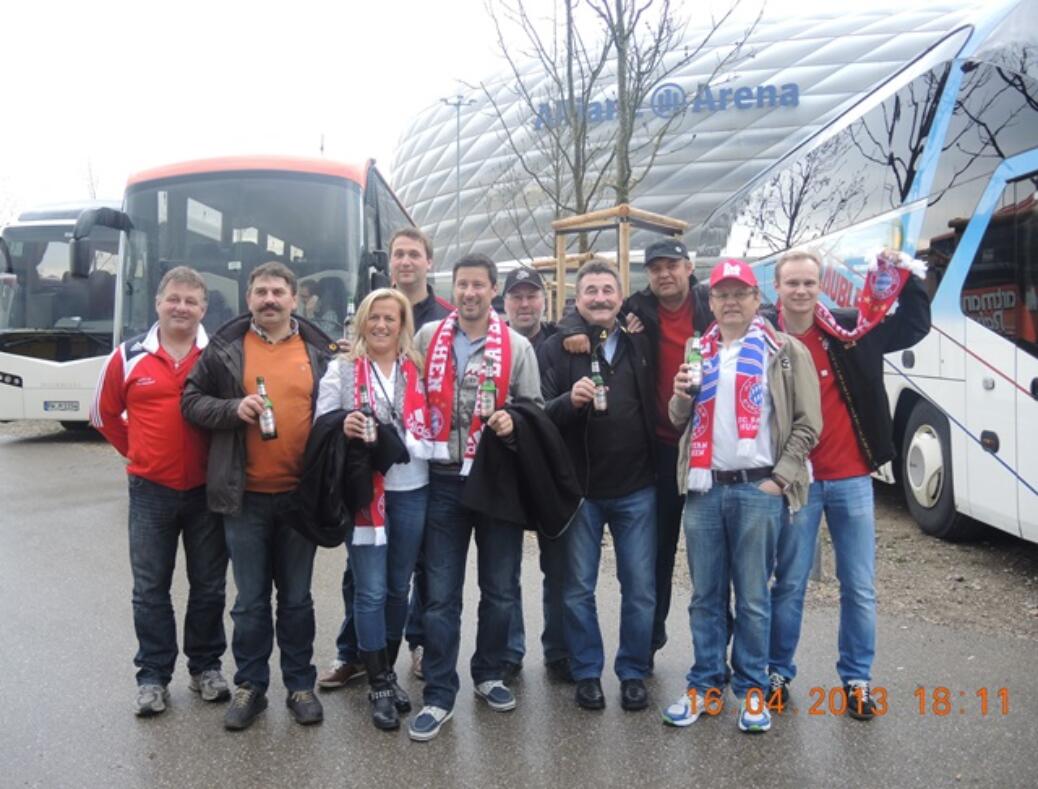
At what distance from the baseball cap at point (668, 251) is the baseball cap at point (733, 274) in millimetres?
376

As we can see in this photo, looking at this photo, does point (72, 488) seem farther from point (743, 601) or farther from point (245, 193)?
point (743, 601)

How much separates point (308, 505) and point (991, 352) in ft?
14.8

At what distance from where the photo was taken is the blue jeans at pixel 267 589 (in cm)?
378

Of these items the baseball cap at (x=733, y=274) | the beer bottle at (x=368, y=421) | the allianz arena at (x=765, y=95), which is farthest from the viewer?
the allianz arena at (x=765, y=95)

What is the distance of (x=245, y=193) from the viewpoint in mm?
8805

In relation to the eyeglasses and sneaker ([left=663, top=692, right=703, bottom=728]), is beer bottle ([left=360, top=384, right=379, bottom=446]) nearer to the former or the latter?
the eyeglasses

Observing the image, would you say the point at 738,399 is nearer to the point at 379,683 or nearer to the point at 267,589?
the point at 379,683

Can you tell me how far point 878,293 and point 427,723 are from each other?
261 cm

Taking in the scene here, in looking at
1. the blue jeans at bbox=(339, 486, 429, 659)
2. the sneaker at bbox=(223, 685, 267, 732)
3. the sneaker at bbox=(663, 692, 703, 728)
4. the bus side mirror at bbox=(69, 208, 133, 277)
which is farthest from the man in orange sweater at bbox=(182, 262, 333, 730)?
the bus side mirror at bbox=(69, 208, 133, 277)

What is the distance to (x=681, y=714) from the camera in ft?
12.1

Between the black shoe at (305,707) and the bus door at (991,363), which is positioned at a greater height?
the bus door at (991,363)

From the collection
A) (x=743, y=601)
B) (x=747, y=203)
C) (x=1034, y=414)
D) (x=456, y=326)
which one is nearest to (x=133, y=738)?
(x=456, y=326)

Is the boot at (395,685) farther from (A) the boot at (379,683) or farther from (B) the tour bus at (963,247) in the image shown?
(B) the tour bus at (963,247)
